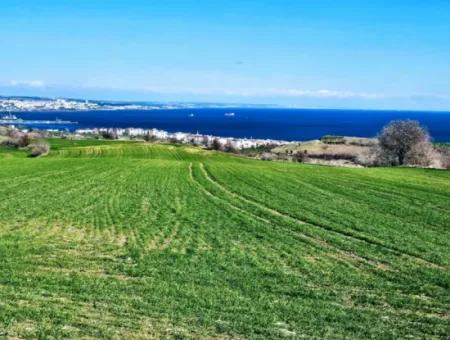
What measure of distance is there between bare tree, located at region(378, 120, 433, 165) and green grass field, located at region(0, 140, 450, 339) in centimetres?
5570

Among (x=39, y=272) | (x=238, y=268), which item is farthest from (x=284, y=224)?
(x=39, y=272)

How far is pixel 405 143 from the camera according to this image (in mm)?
A: 94188

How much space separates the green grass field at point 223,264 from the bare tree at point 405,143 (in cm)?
5570

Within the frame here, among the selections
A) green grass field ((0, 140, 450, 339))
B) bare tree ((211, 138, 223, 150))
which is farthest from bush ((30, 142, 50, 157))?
green grass field ((0, 140, 450, 339))

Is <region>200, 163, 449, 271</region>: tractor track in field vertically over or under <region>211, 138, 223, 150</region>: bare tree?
over

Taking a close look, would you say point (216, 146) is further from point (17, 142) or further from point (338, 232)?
point (338, 232)

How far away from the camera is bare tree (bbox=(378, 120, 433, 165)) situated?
93.1 meters

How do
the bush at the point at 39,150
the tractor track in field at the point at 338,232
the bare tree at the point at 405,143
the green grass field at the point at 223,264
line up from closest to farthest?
1. the green grass field at the point at 223,264
2. the tractor track in field at the point at 338,232
3. the bare tree at the point at 405,143
4. the bush at the point at 39,150

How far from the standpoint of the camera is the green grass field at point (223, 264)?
13.6 m

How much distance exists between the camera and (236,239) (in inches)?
954

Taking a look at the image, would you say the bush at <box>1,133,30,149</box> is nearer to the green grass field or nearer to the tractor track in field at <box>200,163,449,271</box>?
the green grass field

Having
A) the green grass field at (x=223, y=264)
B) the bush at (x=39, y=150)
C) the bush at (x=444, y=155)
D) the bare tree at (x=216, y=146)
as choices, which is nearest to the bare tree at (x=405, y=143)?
the bush at (x=444, y=155)

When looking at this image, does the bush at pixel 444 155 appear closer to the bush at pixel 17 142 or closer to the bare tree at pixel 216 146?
the bare tree at pixel 216 146

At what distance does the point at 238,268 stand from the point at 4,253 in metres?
9.00
